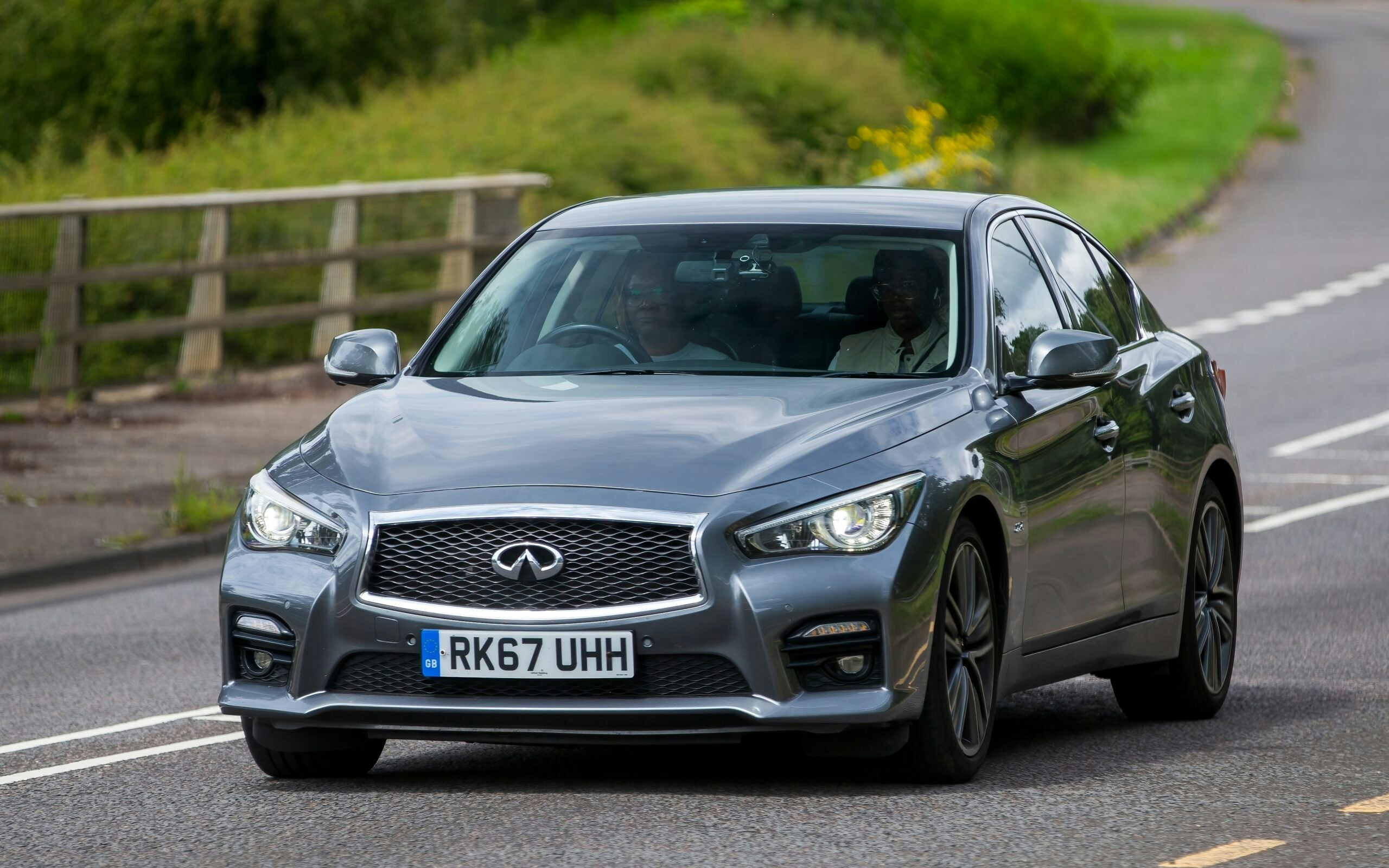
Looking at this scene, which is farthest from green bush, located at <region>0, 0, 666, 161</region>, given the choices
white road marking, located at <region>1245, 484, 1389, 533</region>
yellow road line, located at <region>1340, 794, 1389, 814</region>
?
yellow road line, located at <region>1340, 794, 1389, 814</region>

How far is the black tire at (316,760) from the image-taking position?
24.4 feet

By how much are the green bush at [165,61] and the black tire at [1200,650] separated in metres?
22.9

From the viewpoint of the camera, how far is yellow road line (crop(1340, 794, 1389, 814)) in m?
6.91

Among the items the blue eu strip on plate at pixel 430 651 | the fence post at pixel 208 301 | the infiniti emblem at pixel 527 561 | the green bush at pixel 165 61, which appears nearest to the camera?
the infiniti emblem at pixel 527 561

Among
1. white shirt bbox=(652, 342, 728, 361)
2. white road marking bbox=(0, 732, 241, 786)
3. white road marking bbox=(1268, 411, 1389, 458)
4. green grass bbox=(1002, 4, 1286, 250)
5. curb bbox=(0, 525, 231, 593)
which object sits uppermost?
white shirt bbox=(652, 342, 728, 361)

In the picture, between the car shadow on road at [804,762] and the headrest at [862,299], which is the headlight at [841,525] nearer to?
the car shadow on road at [804,762]

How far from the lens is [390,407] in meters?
7.53

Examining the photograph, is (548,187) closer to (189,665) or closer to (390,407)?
A: (189,665)

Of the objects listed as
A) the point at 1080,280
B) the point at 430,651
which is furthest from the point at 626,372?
the point at 1080,280

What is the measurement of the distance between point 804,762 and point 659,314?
1.38 m

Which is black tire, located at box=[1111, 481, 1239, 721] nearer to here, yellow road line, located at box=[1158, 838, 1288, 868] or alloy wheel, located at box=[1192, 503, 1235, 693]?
alloy wheel, located at box=[1192, 503, 1235, 693]

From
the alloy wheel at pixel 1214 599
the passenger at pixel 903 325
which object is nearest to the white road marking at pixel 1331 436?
the alloy wheel at pixel 1214 599

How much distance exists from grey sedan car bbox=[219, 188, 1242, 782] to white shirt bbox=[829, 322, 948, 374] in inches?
0.5

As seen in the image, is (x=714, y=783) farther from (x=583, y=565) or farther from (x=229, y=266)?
(x=229, y=266)
